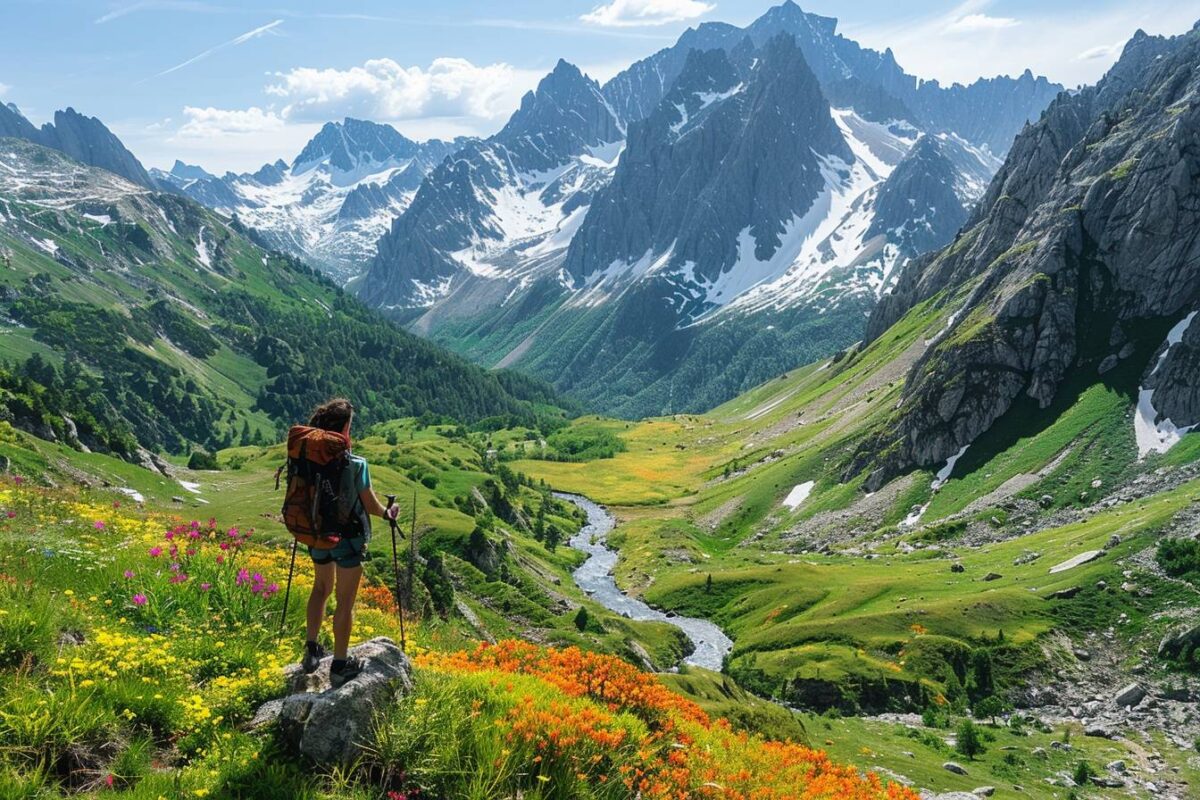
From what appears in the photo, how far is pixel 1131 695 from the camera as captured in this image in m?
61.9

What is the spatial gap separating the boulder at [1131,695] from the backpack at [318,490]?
74154 mm

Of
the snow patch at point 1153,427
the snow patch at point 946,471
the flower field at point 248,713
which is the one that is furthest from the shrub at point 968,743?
the snow patch at point 946,471

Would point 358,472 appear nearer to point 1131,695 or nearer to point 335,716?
point 335,716

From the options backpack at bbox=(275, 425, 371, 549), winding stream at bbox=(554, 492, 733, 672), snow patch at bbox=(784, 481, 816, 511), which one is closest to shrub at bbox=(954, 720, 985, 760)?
winding stream at bbox=(554, 492, 733, 672)

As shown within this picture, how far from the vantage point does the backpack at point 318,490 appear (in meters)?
10.7

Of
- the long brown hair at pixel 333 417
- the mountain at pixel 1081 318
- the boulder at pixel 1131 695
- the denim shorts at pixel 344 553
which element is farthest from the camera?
the mountain at pixel 1081 318

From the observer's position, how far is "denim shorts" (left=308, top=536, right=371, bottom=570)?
36.3ft

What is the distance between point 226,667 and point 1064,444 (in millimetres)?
125086

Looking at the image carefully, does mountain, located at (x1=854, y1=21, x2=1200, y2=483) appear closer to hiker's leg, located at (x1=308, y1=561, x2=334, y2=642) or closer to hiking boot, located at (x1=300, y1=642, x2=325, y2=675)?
hiker's leg, located at (x1=308, y1=561, x2=334, y2=642)

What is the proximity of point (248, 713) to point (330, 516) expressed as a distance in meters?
3.11

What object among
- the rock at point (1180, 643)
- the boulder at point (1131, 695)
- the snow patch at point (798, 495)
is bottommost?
the boulder at point (1131, 695)

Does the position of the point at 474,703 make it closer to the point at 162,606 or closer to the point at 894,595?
Result: the point at 162,606

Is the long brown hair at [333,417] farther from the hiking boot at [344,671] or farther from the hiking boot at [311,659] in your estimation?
the hiking boot at [344,671]

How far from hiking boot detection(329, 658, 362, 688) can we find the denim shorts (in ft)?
4.60
